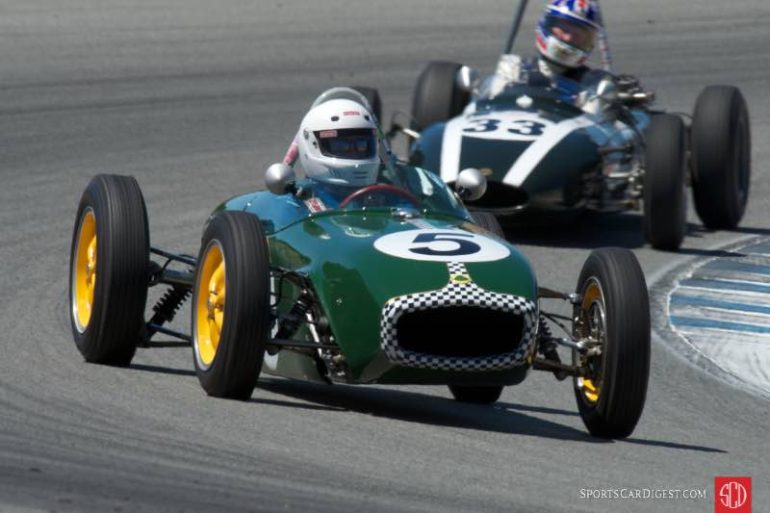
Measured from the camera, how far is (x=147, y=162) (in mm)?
16609

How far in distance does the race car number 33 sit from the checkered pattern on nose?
0.43 feet

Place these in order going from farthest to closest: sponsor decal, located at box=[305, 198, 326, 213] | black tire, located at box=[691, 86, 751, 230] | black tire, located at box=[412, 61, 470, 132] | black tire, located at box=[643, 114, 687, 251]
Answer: black tire, located at box=[412, 61, 470, 132], black tire, located at box=[691, 86, 751, 230], black tire, located at box=[643, 114, 687, 251], sponsor decal, located at box=[305, 198, 326, 213]

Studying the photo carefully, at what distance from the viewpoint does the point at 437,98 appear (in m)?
16.2

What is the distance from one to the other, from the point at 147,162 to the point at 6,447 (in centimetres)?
961

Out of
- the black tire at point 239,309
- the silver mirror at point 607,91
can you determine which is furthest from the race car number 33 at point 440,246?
the silver mirror at point 607,91

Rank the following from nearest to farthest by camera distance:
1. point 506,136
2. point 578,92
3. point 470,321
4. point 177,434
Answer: point 177,434 < point 470,321 < point 506,136 < point 578,92

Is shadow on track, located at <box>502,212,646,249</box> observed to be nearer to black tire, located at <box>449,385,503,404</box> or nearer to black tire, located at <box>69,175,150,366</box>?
black tire, located at <box>449,385,503,404</box>

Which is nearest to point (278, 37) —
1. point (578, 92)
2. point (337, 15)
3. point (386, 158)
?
point (337, 15)

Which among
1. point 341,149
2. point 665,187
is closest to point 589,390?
point 341,149

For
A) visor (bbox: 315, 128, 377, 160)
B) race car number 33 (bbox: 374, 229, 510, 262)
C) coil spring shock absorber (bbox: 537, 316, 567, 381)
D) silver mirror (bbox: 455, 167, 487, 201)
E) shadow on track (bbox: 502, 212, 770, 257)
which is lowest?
shadow on track (bbox: 502, 212, 770, 257)

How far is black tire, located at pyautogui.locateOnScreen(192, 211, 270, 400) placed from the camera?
821 cm

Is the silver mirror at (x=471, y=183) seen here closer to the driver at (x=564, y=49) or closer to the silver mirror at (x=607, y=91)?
the silver mirror at (x=607, y=91)

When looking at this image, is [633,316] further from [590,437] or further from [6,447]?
[6,447]

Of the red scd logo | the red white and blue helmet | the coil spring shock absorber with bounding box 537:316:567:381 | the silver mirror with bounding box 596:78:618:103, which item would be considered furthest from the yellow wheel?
the red white and blue helmet
